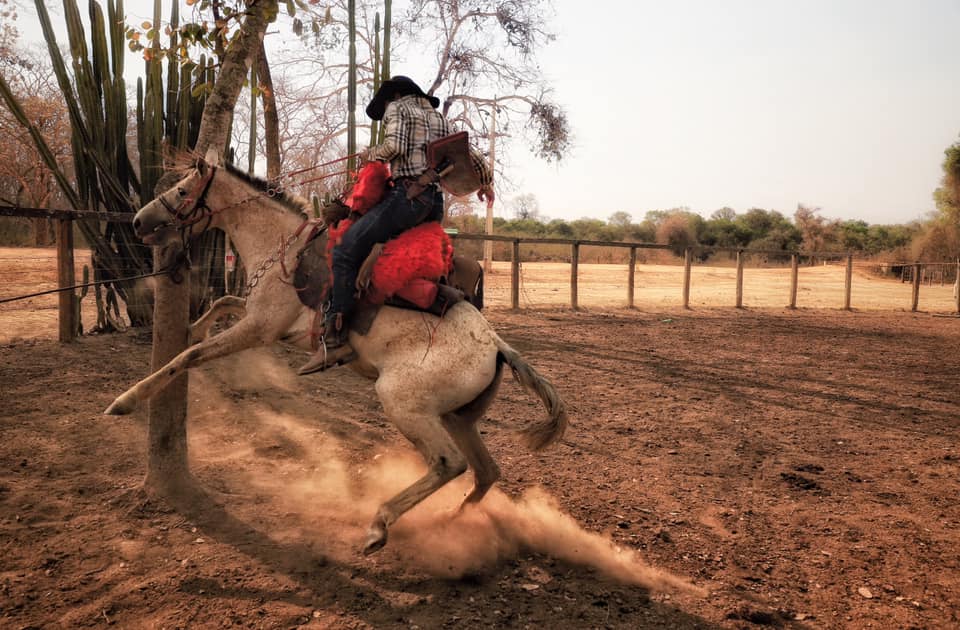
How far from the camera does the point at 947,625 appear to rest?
114 inches

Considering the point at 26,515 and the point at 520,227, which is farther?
the point at 520,227

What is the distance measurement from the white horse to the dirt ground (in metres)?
0.44

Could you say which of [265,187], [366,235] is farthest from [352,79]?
[366,235]

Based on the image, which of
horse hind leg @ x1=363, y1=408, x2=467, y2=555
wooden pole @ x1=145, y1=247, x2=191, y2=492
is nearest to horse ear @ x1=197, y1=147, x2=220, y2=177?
wooden pole @ x1=145, y1=247, x2=191, y2=492

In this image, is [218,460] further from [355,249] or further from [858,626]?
[858,626]

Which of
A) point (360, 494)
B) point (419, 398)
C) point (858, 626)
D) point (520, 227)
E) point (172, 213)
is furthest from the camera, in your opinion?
point (520, 227)

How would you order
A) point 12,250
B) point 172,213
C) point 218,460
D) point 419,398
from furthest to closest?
point 12,250 < point 218,460 < point 172,213 < point 419,398

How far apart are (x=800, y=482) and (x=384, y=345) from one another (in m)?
→ 3.34

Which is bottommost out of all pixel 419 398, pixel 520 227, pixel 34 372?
pixel 34 372

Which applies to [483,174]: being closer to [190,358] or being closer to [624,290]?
[190,358]

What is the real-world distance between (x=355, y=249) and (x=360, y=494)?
175cm

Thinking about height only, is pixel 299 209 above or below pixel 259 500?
above

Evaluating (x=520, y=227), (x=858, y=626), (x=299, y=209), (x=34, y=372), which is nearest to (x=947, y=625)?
(x=858, y=626)

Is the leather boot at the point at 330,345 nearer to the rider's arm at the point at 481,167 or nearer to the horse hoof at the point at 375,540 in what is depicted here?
the horse hoof at the point at 375,540
